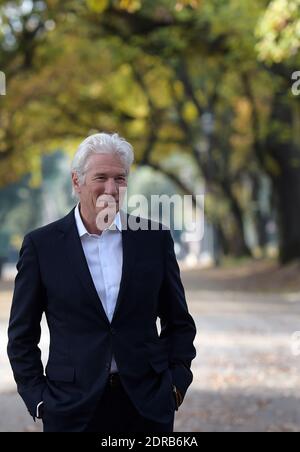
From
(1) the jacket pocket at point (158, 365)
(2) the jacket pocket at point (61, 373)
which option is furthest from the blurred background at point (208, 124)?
(2) the jacket pocket at point (61, 373)

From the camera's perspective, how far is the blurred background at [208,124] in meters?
11.6

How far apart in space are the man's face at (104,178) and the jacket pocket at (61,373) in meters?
0.60

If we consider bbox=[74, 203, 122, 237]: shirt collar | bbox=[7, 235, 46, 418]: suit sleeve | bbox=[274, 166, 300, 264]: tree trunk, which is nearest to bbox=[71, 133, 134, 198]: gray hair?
bbox=[74, 203, 122, 237]: shirt collar

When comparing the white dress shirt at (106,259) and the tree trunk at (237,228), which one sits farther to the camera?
the tree trunk at (237,228)

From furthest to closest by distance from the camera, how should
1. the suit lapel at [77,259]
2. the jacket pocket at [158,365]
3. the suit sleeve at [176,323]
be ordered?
the suit sleeve at [176,323], the jacket pocket at [158,365], the suit lapel at [77,259]

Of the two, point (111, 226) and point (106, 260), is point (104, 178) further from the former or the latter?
point (106, 260)

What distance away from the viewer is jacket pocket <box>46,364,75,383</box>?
4.13 metres

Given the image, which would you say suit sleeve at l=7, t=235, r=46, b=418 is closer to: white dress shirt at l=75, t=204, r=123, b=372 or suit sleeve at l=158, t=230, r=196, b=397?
white dress shirt at l=75, t=204, r=123, b=372

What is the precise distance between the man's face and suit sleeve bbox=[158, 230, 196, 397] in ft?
1.04

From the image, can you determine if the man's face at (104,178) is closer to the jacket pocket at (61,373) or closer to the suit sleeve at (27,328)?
the suit sleeve at (27,328)

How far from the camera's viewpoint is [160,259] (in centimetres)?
427

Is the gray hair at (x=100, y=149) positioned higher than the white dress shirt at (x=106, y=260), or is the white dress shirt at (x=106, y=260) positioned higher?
the gray hair at (x=100, y=149)

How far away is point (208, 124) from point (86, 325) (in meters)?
38.5

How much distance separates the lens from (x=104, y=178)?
4145mm
